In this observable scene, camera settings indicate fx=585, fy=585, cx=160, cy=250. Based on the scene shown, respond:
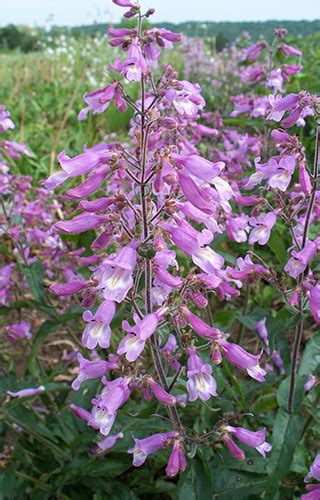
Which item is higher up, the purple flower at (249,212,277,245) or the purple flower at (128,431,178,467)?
the purple flower at (249,212,277,245)

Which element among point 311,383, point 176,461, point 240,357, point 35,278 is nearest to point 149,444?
point 176,461

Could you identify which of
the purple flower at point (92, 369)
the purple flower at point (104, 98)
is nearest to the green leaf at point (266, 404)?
the purple flower at point (92, 369)

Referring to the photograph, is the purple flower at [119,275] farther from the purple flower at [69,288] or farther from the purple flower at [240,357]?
the purple flower at [240,357]

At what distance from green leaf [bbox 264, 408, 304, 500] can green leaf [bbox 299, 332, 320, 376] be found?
0.17 m

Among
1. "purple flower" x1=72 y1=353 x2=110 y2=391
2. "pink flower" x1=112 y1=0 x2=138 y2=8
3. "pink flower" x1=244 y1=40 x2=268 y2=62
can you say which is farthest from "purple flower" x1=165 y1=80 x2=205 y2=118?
"pink flower" x1=244 y1=40 x2=268 y2=62

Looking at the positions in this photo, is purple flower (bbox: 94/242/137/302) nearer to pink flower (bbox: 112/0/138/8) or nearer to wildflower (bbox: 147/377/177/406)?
wildflower (bbox: 147/377/177/406)

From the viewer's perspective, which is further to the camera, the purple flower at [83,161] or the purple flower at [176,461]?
the purple flower at [176,461]

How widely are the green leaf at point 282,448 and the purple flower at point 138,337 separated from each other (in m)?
0.76

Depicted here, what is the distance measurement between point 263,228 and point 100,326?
2.42 feet

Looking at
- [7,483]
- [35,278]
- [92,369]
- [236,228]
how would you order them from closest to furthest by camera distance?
1. [92,369]
2. [7,483]
3. [236,228]
4. [35,278]

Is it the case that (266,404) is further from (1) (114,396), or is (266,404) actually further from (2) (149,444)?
(1) (114,396)

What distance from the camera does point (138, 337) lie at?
1.62 meters

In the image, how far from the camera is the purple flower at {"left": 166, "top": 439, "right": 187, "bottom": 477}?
5.82ft

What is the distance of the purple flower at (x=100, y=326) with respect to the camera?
1672 mm
